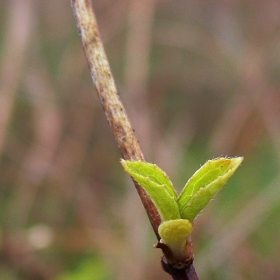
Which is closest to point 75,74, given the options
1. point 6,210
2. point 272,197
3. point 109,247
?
point 6,210

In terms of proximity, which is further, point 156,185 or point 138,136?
point 138,136

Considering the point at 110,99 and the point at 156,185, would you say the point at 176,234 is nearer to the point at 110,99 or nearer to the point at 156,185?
the point at 156,185

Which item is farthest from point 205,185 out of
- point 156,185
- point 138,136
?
point 138,136

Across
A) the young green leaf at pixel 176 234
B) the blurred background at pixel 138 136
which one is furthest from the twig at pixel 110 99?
the blurred background at pixel 138 136

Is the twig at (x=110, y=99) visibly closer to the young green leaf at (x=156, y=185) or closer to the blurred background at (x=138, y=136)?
the young green leaf at (x=156, y=185)

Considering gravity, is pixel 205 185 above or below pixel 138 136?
below

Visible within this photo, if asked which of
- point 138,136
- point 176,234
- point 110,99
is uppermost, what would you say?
point 138,136
